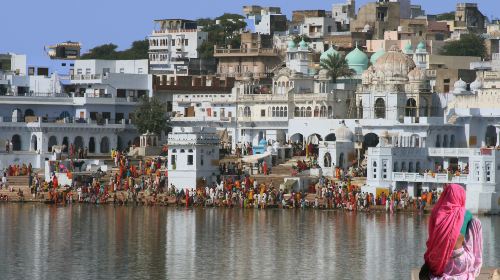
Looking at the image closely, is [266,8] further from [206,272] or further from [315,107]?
[206,272]

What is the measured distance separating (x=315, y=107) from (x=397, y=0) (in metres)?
35.5

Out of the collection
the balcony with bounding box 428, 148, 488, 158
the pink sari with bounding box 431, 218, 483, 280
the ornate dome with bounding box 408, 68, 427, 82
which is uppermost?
the ornate dome with bounding box 408, 68, 427, 82

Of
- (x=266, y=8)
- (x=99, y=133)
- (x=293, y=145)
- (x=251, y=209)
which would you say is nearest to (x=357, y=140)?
(x=293, y=145)

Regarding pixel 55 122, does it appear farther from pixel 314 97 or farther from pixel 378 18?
pixel 378 18

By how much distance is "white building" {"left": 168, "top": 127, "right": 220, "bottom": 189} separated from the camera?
5869 cm

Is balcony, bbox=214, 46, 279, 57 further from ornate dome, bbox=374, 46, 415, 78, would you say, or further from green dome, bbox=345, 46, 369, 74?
ornate dome, bbox=374, 46, 415, 78

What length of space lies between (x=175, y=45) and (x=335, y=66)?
27.9m

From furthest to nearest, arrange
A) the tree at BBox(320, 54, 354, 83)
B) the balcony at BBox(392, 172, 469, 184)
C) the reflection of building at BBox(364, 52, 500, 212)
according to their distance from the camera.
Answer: the tree at BBox(320, 54, 354, 83), the balcony at BBox(392, 172, 469, 184), the reflection of building at BBox(364, 52, 500, 212)

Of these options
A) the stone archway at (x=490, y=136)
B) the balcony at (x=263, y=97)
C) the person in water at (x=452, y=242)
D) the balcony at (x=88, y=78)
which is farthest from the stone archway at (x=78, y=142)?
the person in water at (x=452, y=242)

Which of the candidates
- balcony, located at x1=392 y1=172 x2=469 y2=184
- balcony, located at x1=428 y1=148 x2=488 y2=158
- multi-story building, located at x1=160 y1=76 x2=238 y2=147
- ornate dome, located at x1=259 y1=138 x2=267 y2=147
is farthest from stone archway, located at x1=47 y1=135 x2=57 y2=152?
balcony, located at x1=392 y1=172 x2=469 y2=184

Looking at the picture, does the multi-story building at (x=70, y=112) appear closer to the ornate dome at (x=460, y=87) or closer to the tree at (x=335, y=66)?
the tree at (x=335, y=66)

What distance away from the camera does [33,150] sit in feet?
225

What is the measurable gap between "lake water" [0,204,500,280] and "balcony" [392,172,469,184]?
111 inches

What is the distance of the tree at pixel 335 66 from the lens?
70.0 m
